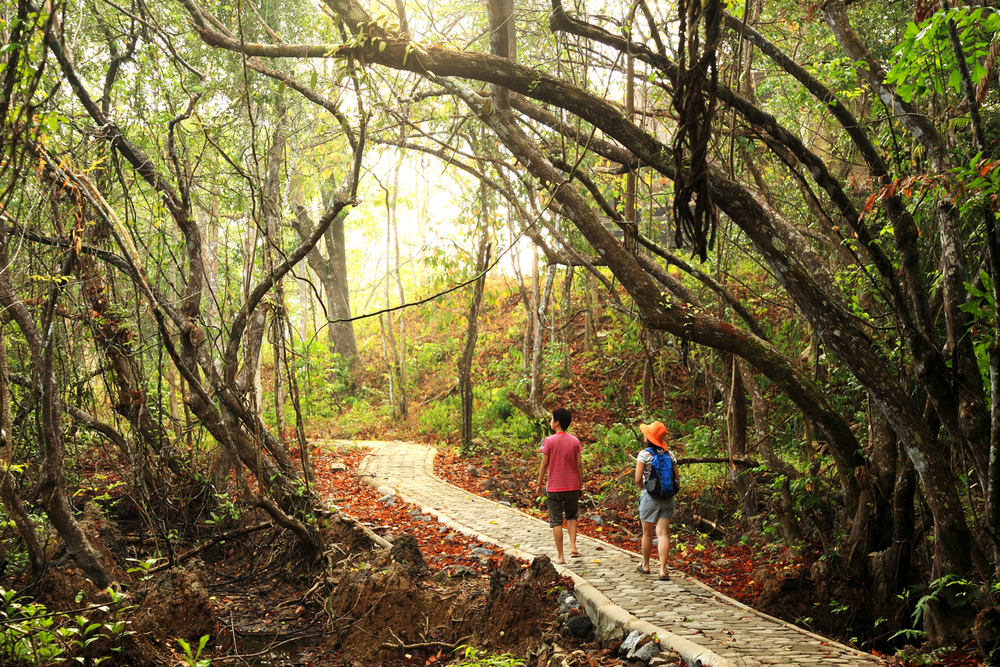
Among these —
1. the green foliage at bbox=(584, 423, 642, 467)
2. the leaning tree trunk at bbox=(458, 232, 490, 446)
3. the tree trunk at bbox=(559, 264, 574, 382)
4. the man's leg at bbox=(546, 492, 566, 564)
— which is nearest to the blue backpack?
the man's leg at bbox=(546, 492, 566, 564)

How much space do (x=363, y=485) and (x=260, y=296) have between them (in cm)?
690

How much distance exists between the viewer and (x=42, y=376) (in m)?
6.32

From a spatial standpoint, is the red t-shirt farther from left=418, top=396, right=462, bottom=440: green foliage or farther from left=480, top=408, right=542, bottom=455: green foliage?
left=418, top=396, right=462, bottom=440: green foliage

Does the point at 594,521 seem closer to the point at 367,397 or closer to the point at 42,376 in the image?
the point at 42,376

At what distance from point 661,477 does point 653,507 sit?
13.7 inches

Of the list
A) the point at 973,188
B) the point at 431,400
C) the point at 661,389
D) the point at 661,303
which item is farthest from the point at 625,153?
the point at 431,400

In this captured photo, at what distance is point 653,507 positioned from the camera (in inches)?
287

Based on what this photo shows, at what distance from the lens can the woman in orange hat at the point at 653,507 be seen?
7.26 m

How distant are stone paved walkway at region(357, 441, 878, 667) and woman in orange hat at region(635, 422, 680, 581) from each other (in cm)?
32

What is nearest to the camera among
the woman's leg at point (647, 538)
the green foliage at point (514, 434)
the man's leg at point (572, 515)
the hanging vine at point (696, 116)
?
A: the hanging vine at point (696, 116)

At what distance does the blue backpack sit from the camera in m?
7.25

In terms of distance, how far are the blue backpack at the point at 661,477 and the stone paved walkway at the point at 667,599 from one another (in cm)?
97

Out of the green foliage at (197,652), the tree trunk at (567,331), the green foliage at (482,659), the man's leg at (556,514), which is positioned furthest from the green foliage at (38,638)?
the tree trunk at (567,331)

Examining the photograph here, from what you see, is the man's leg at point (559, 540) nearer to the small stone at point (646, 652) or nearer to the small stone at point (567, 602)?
the small stone at point (567, 602)
